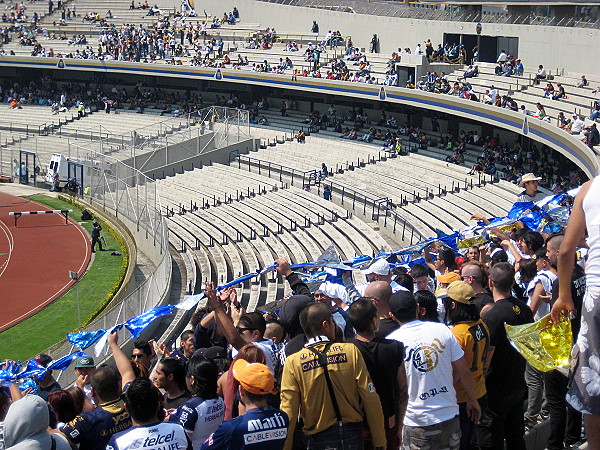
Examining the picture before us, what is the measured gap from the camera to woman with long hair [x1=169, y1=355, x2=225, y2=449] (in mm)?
5820

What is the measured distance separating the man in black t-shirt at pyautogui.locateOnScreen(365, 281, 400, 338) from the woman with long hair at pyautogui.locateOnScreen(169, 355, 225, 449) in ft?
4.33

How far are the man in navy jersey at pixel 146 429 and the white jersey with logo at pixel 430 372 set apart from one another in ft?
5.35

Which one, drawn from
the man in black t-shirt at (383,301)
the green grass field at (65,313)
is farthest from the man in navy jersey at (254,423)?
the green grass field at (65,313)

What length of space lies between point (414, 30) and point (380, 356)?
1492 inches

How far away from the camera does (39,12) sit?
56969mm

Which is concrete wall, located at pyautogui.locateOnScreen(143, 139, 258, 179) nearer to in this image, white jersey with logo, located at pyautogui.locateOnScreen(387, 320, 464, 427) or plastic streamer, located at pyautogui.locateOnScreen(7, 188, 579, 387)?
plastic streamer, located at pyautogui.locateOnScreen(7, 188, 579, 387)

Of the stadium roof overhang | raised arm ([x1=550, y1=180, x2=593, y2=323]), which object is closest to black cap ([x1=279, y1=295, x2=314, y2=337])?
raised arm ([x1=550, y1=180, x2=593, y2=323])

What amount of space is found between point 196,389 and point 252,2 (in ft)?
156

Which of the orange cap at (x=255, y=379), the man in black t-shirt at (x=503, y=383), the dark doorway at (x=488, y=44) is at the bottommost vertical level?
the man in black t-shirt at (x=503, y=383)

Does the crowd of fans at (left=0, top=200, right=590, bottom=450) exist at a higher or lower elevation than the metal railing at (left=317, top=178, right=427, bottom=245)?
higher

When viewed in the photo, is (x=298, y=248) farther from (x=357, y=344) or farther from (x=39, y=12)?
(x=39, y=12)

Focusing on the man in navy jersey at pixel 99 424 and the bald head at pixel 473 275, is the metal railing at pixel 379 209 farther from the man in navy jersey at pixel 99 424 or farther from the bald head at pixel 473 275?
the man in navy jersey at pixel 99 424

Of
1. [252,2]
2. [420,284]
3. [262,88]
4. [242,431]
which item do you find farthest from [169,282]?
[252,2]

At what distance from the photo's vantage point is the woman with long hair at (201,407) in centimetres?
582
